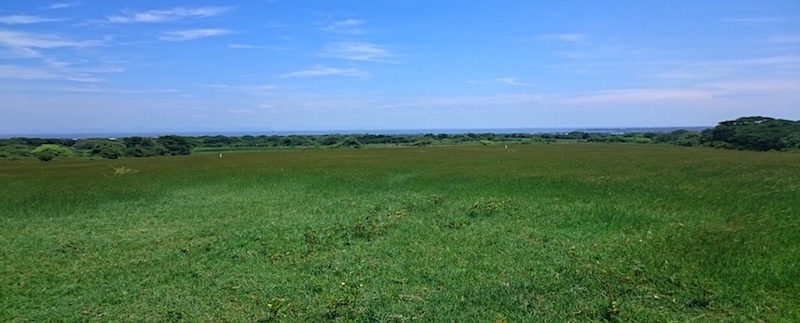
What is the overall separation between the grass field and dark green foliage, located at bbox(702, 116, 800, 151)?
49.9 feet

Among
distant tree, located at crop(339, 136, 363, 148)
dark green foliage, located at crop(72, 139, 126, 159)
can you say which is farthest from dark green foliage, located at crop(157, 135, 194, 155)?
distant tree, located at crop(339, 136, 363, 148)

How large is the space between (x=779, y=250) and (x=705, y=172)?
13161 mm

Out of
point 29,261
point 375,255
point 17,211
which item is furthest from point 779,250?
point 17,211

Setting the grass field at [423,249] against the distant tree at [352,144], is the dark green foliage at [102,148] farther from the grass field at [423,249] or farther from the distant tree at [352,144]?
the distant tree at [352,144]

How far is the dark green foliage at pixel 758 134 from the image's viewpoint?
119 ft

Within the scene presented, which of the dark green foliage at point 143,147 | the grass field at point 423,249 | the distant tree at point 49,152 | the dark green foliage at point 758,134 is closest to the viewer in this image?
the grass field at point 423,249

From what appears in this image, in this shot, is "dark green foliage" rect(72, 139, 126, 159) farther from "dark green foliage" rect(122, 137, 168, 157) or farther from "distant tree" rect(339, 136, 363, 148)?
"distant tree" rect(339, 136, 363, 148)

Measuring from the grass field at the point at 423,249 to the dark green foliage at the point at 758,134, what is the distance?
49.9ft

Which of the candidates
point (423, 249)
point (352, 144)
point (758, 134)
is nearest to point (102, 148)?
point (352, 144)

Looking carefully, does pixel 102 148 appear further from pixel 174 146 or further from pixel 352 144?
pixel 352 144

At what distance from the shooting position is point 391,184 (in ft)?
83.1

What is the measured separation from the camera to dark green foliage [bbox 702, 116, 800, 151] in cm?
3612

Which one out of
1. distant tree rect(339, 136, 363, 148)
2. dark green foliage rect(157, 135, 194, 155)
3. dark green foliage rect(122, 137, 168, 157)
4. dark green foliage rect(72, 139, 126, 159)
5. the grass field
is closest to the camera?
the grass field

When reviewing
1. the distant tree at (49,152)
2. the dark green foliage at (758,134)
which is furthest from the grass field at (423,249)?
the distant tree at (49,152)
